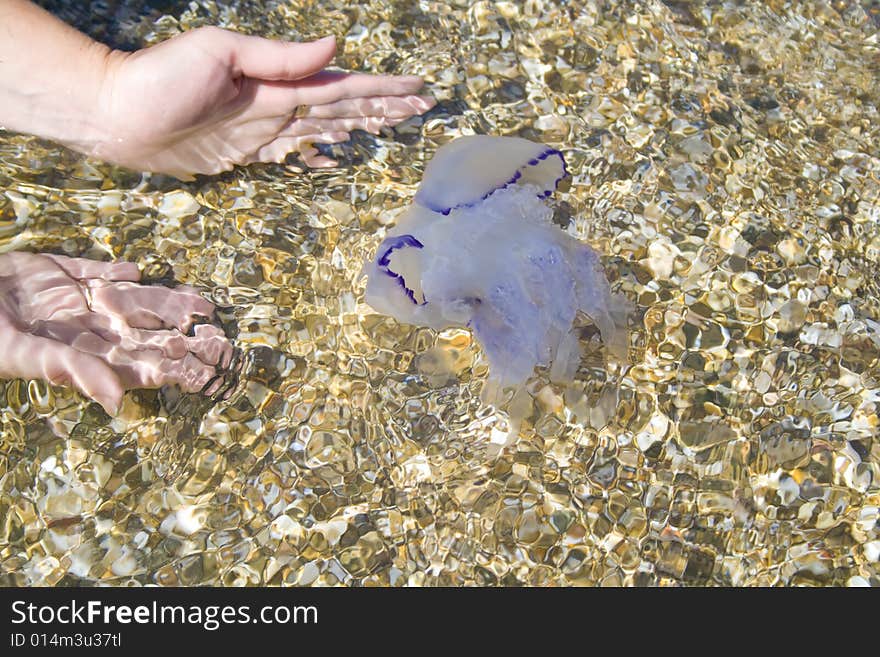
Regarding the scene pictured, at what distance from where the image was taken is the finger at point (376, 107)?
280 centimetres

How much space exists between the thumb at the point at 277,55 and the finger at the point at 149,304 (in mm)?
727

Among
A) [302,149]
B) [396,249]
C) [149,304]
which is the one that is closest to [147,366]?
[149,304]

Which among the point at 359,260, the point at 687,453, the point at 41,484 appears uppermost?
the point at 359,260

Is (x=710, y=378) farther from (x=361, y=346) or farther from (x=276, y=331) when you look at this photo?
(x=276, y=331)

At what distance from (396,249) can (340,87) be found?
0.70 m

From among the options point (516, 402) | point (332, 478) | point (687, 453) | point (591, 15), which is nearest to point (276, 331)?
point (332, 478)

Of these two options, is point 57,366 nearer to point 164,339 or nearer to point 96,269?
point 164,339

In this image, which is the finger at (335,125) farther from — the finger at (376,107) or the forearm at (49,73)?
the forearm at (49,73)

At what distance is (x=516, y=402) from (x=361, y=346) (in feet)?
1.67

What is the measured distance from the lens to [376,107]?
2879 mm

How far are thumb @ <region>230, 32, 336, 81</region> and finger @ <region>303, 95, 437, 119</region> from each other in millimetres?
255

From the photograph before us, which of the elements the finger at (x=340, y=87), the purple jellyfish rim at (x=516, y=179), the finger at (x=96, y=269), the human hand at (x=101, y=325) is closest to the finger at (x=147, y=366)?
the human hand at (x=101, y=325)
